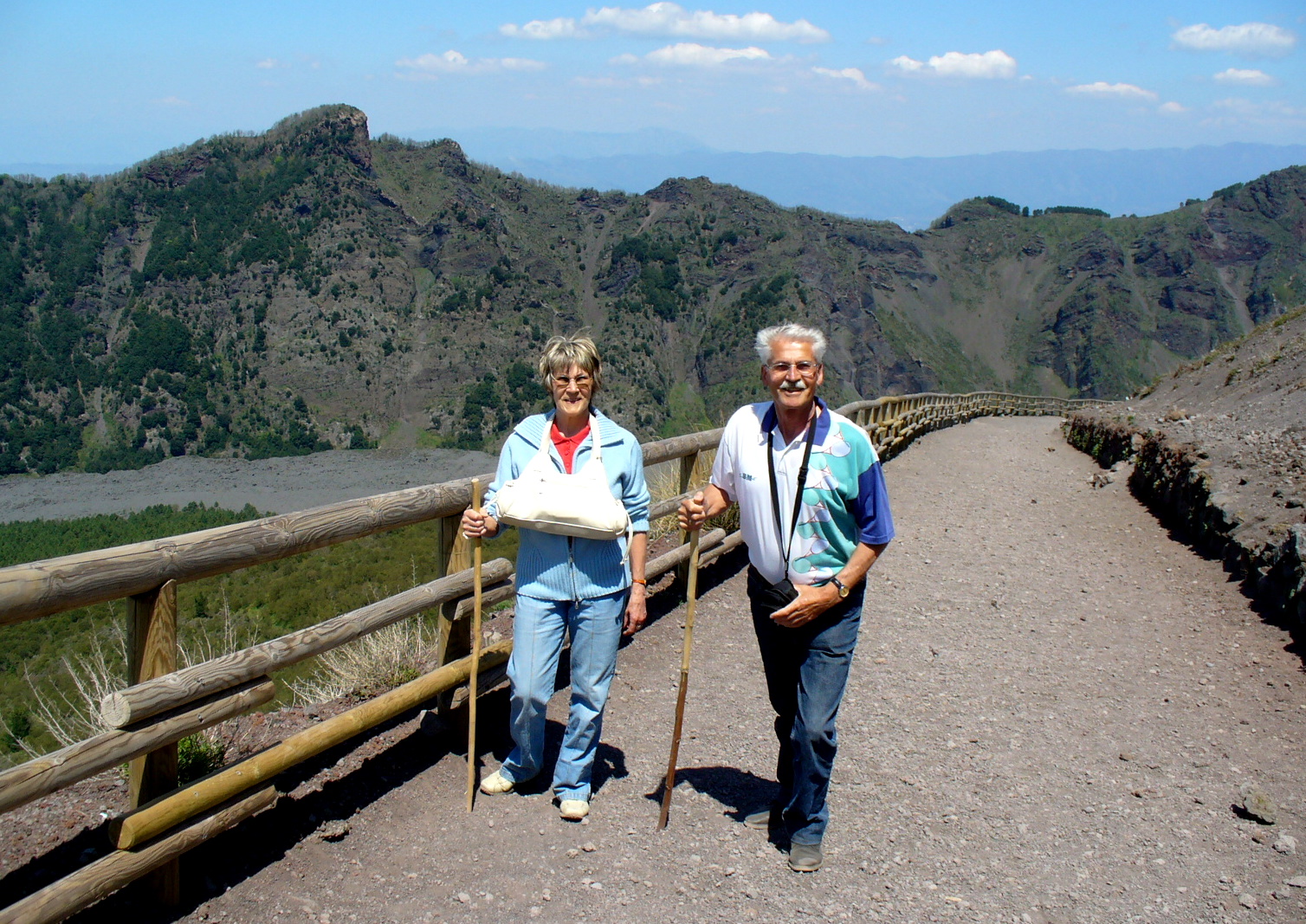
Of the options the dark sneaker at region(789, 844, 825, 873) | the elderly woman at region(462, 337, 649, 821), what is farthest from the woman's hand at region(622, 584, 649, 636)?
the dark sneaker at region(789, 844, 825, 873)

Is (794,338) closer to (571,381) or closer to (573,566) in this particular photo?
Answer: (571,381)

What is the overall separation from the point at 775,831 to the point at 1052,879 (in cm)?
104

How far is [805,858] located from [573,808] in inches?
36.5

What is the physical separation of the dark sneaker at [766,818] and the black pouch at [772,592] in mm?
1008

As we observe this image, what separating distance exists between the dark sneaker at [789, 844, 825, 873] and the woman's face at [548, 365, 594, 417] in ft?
6.01

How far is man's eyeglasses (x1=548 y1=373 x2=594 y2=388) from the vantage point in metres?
3.54

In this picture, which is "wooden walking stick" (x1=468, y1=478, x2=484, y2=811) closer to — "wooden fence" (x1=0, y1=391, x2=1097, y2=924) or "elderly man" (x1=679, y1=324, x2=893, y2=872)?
"wooden fence" (x1=0, y1=391, x2=1097, y2=924)

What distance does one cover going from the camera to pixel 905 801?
409 centimetres

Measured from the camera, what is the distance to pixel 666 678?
539 centimetres

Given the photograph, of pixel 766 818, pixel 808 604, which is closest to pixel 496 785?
pixel 766 818

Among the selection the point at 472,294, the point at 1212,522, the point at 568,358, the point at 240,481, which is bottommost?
the point at 240,481

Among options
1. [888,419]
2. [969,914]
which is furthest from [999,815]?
[888,419]

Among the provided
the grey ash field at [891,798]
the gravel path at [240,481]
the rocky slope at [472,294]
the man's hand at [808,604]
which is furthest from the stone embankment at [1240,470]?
the rocky slope at [472,294]

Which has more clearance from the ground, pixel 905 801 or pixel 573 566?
pixel 573 566
